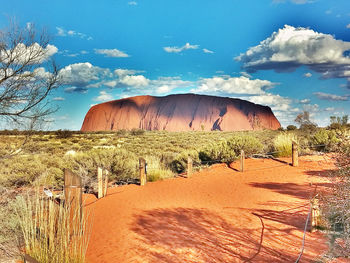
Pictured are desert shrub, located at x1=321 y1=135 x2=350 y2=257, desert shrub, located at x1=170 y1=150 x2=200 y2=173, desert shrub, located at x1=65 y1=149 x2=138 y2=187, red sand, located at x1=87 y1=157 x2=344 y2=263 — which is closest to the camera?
desert shrub, located at x1=321 y1=135 x2=350 y2=257

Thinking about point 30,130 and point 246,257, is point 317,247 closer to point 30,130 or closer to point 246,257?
point 246,257

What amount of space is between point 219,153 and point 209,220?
28.1ft

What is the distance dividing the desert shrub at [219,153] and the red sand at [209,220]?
9.48ft

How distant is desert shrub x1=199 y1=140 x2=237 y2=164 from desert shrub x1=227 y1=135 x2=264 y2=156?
24 centimetres

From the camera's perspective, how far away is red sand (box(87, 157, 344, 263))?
5.28m

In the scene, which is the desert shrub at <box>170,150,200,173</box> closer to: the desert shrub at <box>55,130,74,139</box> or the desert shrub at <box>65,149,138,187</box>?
the desert shrub at <box>65,149,138,187</box>

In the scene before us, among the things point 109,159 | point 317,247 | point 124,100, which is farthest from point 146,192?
point 124,100

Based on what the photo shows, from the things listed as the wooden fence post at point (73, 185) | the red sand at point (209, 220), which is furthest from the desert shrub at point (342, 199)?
the wooden fence post at point (73, 185)

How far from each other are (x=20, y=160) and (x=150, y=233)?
12.0 meters

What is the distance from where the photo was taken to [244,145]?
1597cm

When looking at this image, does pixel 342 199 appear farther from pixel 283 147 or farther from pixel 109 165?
pixel 283 147

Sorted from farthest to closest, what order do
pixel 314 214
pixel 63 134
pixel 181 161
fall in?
pixel 63 134, pixel 181 161, pixel 314 214

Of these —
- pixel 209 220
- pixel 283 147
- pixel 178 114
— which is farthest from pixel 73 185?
pixel 178 114

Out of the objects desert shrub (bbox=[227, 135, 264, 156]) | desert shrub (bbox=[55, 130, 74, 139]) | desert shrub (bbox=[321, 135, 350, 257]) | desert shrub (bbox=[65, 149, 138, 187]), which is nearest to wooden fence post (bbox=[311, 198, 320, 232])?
desert shrub (bbox=[321, 135, 350, 257])
